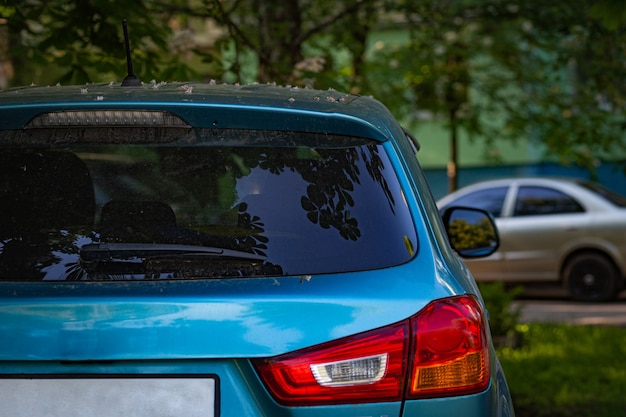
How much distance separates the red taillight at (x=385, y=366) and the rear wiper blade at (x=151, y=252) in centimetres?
27

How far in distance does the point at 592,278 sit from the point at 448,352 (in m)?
13.4

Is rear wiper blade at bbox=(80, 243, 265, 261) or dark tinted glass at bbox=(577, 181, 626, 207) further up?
dark tinted glass at bbox=(577, 181, 626, 207)

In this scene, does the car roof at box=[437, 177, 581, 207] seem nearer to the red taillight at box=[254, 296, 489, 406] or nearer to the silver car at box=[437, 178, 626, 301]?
the silver car at box=[437, 178, 626, 301]

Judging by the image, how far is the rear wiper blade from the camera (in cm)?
262

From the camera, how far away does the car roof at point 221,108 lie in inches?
110

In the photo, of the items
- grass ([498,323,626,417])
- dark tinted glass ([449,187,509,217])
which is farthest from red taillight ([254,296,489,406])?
dark tinted glass ([449,187,509,217])

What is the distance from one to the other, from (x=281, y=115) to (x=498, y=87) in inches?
472

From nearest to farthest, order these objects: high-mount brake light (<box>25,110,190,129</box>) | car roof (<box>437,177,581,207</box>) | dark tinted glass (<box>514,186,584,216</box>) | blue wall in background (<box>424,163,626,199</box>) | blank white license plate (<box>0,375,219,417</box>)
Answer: blank white license plate (<box>0,375,219,417</box>), high-mount brake light (<box>25,110,190,129</box>), dark tinted glass (<box>514,186,584,216</box>), car roof (<box>437,177,581,207</box>), blue wall in background (<box>424,163,626,199</box>)

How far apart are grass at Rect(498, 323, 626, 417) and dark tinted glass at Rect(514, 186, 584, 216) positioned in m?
3.98

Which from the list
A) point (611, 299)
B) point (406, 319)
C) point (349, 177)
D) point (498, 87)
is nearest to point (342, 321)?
point (406, 319)

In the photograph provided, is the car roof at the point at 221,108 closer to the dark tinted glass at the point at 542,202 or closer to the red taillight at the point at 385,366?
the red taillight at the point at 385,366

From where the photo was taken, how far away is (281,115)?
281 centimetres

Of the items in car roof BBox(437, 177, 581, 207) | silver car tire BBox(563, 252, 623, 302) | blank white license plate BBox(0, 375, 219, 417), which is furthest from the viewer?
car roof BBox(437, 177, 581, 207)

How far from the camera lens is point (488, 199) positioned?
16344 mm
